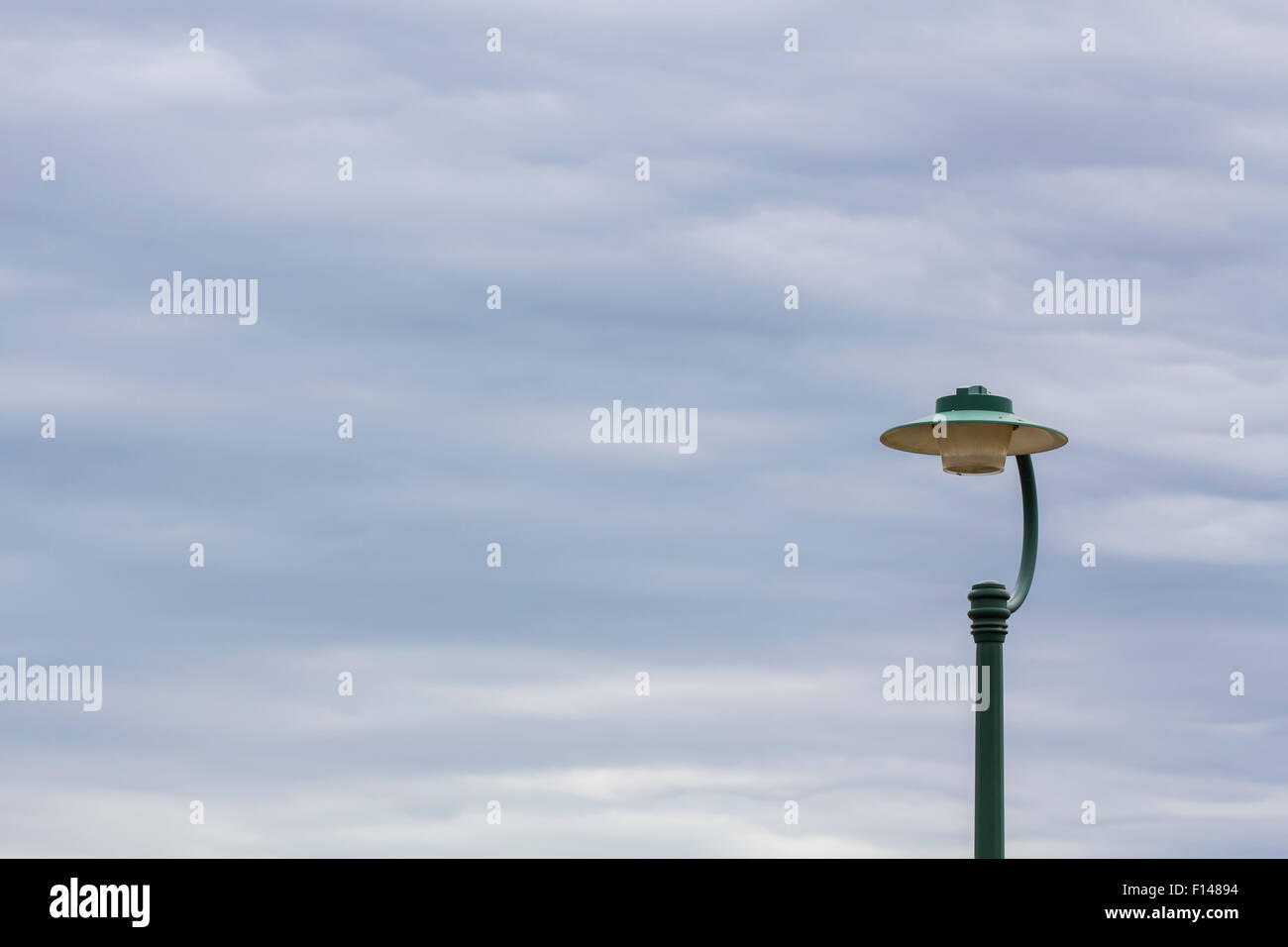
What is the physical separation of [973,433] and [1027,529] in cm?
105

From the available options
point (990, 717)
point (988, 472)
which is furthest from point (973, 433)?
point (990, 717)

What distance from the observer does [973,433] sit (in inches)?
550

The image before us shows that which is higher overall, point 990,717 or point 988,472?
point 988,472

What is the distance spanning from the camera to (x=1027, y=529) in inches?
572

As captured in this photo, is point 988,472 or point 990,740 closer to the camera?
point 990,740

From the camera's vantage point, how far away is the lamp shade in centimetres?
1395

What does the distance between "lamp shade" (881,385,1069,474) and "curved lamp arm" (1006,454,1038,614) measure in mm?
358

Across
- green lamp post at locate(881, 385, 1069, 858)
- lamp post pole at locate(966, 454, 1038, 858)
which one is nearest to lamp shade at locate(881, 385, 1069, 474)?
green lamp post at locate(881, 385, 1069, 858)

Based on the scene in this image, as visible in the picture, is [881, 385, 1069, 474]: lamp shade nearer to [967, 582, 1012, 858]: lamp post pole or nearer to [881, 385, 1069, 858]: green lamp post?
[881, 385, 1069, 858]: green lamp post

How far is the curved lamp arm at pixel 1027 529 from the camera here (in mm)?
14102

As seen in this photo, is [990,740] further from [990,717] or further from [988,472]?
[988,472]
